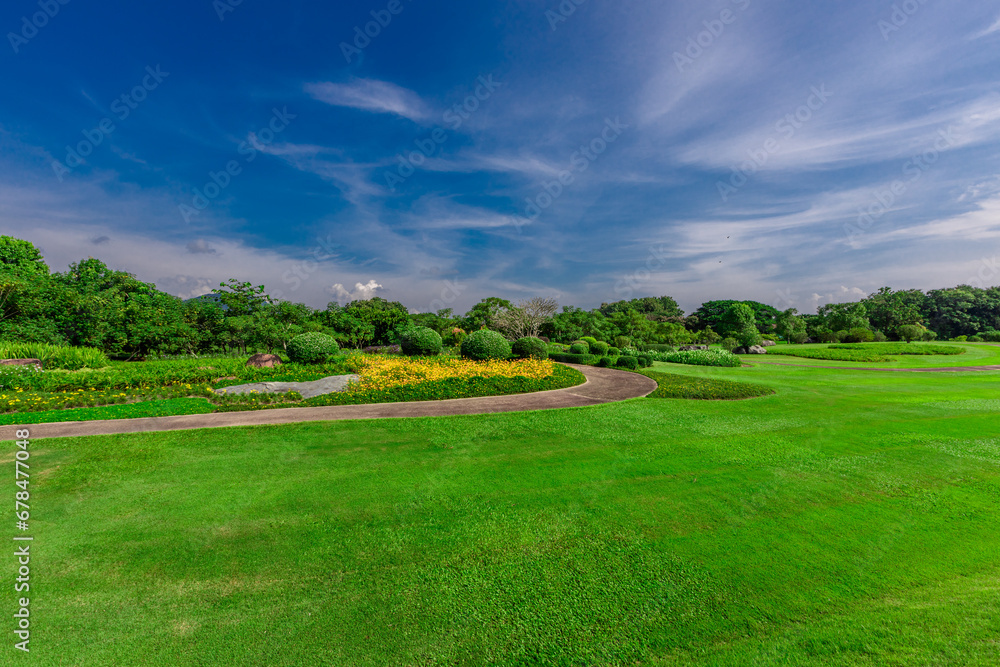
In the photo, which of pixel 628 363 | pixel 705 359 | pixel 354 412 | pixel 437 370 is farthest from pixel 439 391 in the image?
pixel 705 359

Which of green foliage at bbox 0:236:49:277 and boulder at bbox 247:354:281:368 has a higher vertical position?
green foliage at bbox 0:236:49:277

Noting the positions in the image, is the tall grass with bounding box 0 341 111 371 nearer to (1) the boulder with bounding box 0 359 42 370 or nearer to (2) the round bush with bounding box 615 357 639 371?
(1) the boulder with bounding box 0 359 42 370

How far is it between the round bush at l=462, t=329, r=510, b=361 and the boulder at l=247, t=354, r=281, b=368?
8.25m

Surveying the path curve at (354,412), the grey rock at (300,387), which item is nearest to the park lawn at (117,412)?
the path curve at (354,412)

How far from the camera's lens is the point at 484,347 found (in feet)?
56.1

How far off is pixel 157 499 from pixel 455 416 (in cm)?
538

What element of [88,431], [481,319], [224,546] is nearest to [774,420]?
[224,546]

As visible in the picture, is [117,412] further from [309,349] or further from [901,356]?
[901,356]

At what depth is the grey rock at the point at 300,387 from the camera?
36.1 ft

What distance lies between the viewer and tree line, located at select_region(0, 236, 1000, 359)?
18312mm

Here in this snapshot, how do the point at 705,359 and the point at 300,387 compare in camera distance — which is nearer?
the point at 300,387

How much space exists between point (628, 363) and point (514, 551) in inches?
628

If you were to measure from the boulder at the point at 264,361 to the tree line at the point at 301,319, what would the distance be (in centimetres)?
499

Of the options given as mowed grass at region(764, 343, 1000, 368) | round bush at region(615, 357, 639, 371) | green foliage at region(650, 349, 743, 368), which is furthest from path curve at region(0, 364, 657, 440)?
mowed grass at region(764, 343, 1000, 368)
